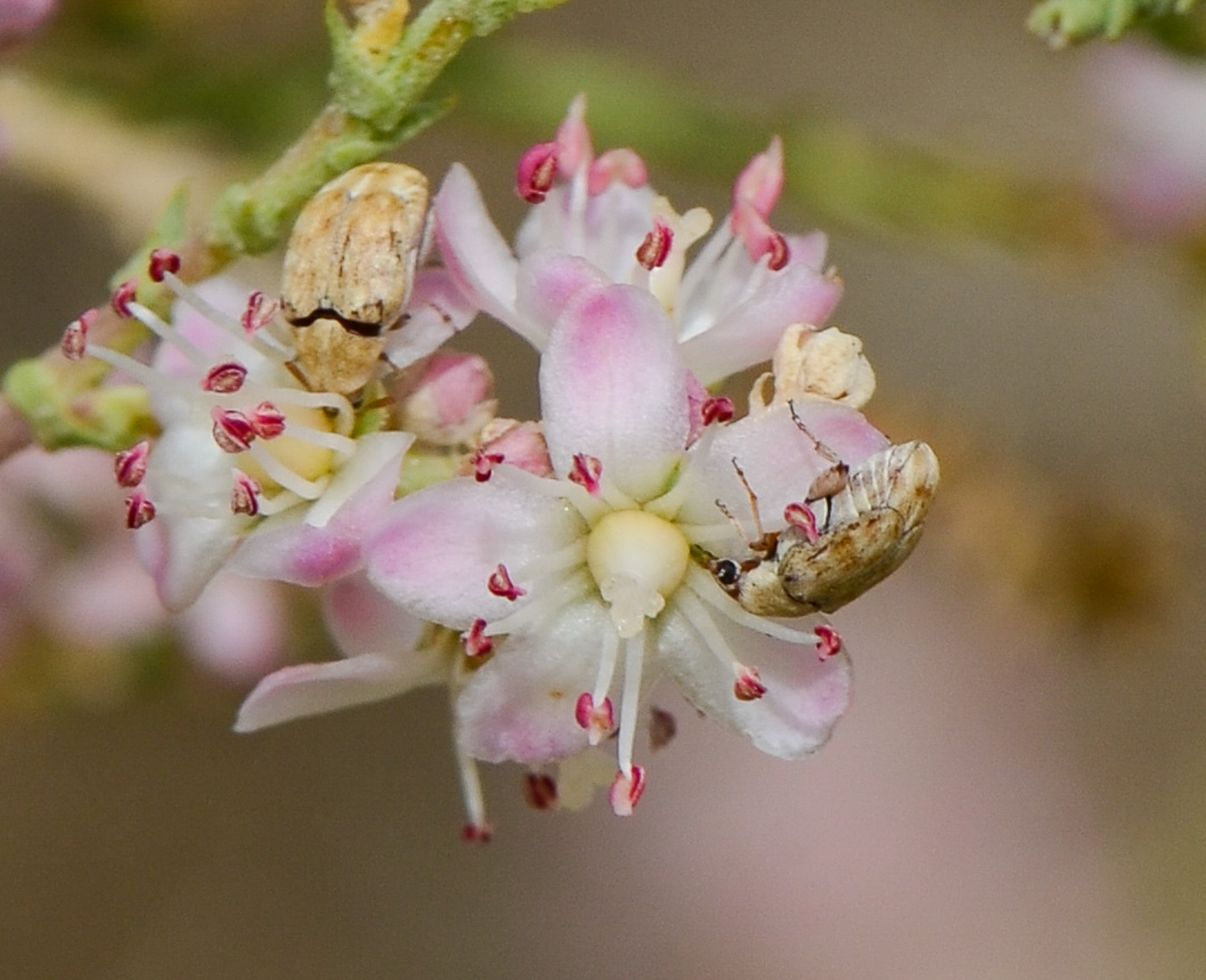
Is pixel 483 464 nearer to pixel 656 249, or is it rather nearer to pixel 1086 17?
pixel 656 249

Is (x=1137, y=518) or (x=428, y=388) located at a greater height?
(x=428, y=388)

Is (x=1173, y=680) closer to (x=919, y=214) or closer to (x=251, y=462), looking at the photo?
(x=919, y=214)

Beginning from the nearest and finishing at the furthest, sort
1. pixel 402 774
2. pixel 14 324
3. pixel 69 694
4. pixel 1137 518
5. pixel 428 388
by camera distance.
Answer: pixel 428 388
pixel 69 694
pixel 1137 518
pixel 14 324
pixel 402 774

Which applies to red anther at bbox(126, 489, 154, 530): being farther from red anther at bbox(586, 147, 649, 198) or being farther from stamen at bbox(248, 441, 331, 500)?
red anther at bbox(586, 147, 649, 198)

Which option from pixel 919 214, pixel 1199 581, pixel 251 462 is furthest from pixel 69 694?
pixel 1199 581

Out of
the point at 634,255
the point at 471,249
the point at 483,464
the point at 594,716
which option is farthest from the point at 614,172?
the point at 594,716

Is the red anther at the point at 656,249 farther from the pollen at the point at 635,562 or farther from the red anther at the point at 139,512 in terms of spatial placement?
the red anther at the point at 139,512
